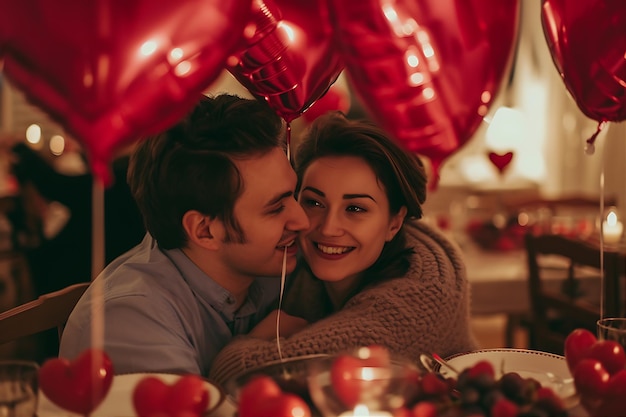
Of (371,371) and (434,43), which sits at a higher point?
(434,43)

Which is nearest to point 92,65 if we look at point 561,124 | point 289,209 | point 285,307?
point 289,209

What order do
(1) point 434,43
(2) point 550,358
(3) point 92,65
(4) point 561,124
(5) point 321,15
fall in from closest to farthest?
1. (3) point 92,65
2. (1) point 434,43
3. (5) point 321,15
4. (2) point 550,358
5. (4) point 561,124

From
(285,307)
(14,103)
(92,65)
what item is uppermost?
(14,103)

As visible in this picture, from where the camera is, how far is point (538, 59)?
573 centimetres

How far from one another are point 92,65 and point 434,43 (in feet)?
1.19

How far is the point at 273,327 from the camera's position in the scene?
1.43 metres

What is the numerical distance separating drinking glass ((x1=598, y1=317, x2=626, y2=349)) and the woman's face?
1.86 ft

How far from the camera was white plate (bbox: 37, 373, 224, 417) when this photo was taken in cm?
95

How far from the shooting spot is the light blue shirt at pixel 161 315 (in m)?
1.21

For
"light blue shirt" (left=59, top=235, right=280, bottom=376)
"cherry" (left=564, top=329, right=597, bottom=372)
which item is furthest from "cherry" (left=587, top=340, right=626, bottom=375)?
"light blue shirt" (left=59, top=235, right=280, bottom=376)

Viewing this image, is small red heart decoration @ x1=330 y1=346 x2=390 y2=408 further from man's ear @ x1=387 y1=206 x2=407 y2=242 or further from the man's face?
man's ear @ x1=387 y1=206 x2=407 y2=242

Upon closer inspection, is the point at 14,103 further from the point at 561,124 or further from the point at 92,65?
the point at 92,65

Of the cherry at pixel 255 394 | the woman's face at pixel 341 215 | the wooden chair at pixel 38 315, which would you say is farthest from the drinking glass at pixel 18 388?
the woman's face at pixel 341 215

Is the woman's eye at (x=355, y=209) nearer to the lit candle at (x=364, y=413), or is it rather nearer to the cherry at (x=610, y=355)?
the cherry at (x=610, y=355)
